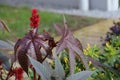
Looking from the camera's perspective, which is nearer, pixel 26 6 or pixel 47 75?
pixel 47 75

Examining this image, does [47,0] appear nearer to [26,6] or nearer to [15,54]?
[26,6]

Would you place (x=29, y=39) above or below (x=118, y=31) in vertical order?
above

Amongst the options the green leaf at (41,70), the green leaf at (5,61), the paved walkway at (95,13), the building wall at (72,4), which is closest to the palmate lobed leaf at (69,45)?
the green leaf at (41,70)

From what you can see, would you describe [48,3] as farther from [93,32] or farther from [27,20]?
[93,32]

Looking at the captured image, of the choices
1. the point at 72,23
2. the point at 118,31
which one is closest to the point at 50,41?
the point at 118,31

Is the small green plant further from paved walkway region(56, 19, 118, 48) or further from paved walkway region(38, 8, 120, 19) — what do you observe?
paved walkway region(38, 8, 120, 19)

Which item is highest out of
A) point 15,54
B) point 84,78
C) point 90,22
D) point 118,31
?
point 15,54

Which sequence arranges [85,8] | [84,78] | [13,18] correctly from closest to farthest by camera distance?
[84,78], [13,18], [85,8]

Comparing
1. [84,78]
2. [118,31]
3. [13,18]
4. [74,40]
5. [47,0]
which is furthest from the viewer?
[47,0]
